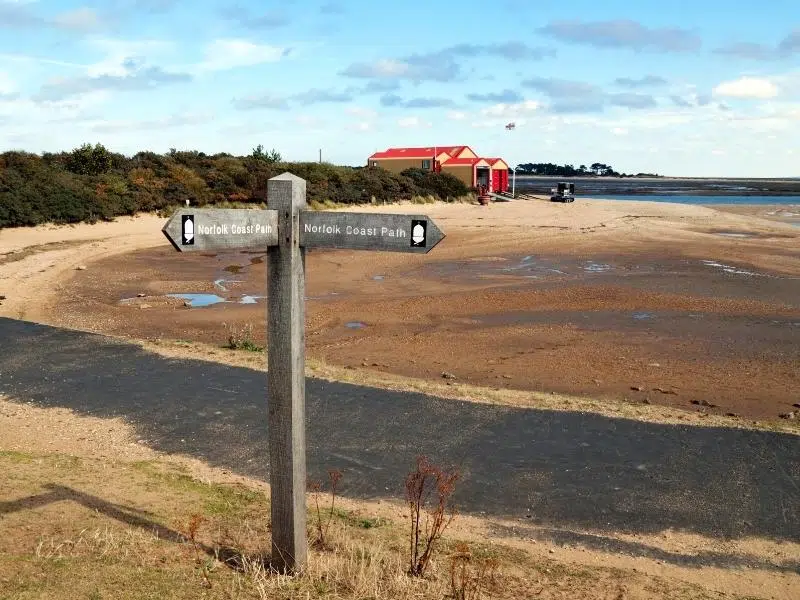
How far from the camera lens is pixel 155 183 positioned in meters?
40.7

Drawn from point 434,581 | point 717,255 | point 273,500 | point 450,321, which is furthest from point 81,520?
point 717,255

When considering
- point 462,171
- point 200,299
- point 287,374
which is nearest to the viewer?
point 287,374

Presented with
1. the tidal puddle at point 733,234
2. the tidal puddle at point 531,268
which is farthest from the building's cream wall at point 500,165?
the tidal puddle at point 531,268

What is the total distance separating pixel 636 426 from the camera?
9.33 meters

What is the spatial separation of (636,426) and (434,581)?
459 cm

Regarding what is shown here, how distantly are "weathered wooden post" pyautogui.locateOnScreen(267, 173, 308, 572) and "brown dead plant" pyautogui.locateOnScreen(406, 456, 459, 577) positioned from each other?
708mm

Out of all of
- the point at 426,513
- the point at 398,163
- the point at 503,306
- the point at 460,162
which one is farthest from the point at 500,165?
the point at 426,513

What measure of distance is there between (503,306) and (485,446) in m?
10.3

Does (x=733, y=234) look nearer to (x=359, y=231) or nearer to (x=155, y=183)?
(x=155, y=183)

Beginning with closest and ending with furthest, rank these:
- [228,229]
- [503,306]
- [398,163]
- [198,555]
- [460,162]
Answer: [228,229]
[198,555]
[503,306]
[460,162]
[398,163]

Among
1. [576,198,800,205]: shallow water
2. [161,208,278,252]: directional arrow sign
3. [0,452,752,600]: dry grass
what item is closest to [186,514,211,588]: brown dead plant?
[0,452,752,600]: dry grass

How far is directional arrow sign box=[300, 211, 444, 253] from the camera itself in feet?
17.3

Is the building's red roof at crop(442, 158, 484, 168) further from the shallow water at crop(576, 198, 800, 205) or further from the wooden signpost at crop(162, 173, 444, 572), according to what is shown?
the wooden signpost at crop(162, 173, 444, 572)

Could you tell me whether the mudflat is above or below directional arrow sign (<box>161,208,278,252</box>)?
below
